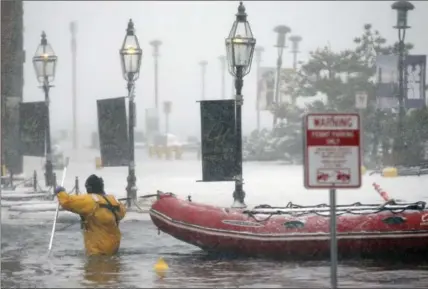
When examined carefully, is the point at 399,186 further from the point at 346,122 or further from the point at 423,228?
the point at 346,122

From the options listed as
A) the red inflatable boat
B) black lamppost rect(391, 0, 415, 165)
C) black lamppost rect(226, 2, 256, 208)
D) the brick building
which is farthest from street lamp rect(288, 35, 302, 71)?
the red inflatable boat

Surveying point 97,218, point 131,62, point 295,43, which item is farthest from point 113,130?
point 295,43

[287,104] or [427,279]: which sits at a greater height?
[287,104]

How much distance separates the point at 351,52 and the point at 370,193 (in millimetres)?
6069

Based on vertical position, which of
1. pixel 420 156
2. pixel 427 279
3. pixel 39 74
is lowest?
pixel 427 279

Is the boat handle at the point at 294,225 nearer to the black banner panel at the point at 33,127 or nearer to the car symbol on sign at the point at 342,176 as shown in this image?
the car symbol on sign at the point at 342,176

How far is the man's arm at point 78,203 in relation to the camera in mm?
13414

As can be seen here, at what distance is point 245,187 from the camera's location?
2697 centimetres

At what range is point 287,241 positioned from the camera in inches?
559

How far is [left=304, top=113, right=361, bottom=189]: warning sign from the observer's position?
9625mm

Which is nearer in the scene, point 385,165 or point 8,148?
point 385,165

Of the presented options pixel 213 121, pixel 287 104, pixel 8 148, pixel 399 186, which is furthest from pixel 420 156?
pixel 287 104

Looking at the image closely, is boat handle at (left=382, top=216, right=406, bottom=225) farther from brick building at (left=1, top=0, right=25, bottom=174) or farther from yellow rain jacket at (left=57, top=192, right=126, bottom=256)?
brick building at (left=1, top=0, right=25, bottom=174)

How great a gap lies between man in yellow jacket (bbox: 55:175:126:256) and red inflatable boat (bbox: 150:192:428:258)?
1016 millimetres
